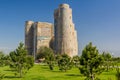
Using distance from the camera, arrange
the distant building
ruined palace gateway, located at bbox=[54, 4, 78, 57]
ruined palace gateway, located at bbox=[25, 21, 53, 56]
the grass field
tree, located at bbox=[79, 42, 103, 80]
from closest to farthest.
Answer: tree, located at bbox=[79, 42, 103, 80], the grass field, ruined palace gateway, located at bbox=[54, 4, 78, 57], the distant building, ruined palace gateway, located at bbox=[25, 21, 53, 56]

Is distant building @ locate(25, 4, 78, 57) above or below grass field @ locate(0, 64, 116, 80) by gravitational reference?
above

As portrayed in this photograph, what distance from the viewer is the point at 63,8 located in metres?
126

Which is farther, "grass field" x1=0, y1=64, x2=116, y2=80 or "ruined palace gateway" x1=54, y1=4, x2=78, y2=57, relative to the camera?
"ruined palace gateway" x1=54, y1=4, x2=78, y2=57

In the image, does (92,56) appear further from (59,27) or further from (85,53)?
(59,27)

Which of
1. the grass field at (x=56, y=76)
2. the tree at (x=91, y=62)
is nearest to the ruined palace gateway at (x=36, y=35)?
the grass field at (x=56, y=76)

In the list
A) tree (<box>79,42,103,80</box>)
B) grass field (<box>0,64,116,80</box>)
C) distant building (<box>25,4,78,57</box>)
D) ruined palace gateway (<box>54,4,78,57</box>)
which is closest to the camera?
tree (<box>79,42,103,80</box>)

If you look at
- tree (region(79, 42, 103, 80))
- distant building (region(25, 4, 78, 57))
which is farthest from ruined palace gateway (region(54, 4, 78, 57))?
tree (region(79, 42, 103, 80))

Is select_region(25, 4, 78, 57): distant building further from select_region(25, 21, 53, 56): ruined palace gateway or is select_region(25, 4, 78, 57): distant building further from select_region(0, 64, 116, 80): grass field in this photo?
select_region(0, 64, 116, 80): grass field

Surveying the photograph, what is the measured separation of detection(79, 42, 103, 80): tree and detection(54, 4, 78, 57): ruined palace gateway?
8902cm

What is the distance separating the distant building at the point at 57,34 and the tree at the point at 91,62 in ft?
291

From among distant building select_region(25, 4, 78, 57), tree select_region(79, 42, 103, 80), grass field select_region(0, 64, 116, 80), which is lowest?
grass field select_region(0, 64, 116, 80)

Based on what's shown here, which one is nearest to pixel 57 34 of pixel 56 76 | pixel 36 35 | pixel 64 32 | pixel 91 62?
pixel 64 32

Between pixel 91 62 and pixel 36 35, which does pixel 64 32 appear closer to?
pixel 36 35

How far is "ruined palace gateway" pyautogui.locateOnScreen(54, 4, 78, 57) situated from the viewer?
397 feet
